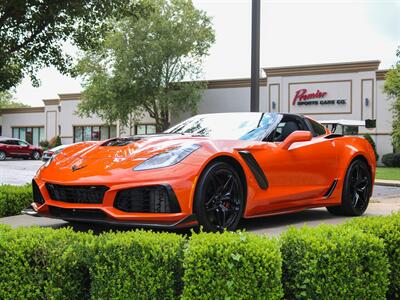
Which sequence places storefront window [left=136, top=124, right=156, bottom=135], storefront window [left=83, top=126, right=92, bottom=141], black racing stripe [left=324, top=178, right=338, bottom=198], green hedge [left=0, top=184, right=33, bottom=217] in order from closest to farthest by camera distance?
1. black racing stripe [left=324, top=178, right=338, bottom=198]
2. green hedge [left=0, top=184, right=33, bottom=217]
3. storefront window [left=136, top=124, right=156, bottom=135]
4. storefront window [left=83, top=126, right=92, bottom=141]

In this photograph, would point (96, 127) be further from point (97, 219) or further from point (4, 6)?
point (97, 219)

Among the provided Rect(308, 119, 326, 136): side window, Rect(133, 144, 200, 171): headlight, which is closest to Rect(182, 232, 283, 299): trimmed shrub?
Rect(133, 144, 200, 171): headlight

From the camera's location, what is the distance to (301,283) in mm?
3484

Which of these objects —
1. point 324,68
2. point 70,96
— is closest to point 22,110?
point 70,96

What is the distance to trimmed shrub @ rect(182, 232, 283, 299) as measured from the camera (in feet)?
10.5

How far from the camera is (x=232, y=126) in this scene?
569 centimetres

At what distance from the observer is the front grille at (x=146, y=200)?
4.35m

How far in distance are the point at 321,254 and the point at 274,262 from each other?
0.39 m

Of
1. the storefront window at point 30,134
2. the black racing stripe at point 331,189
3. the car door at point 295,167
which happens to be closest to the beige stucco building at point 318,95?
the storefront window at point 30,134

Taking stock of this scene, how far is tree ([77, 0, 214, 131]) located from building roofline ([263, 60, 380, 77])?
5102mm

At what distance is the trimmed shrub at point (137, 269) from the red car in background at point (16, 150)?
112 ft

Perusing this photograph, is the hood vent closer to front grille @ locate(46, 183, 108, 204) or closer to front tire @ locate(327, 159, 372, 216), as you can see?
front grille @ locate(46, 183, 108, 204)

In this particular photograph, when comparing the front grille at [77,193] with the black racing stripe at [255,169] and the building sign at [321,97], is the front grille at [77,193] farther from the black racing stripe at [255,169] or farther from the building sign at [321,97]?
the building sign at [321,97]

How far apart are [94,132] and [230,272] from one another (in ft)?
140
